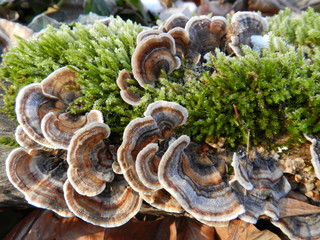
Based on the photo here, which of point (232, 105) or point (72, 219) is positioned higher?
point (232, 105)

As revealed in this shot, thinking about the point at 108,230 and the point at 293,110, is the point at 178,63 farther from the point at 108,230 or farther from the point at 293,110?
the point at 108,230

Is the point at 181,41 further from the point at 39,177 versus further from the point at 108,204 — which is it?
the point at 39,177

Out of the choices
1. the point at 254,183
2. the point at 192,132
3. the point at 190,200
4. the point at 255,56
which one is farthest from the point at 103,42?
the point at 254,183

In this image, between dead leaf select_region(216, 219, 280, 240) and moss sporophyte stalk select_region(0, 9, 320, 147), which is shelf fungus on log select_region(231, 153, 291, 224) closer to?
moss sporophyte stalk select_region(0, 9, 320, 147)

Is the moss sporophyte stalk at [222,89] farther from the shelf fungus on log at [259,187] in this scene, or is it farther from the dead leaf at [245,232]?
the dead leaf at [245,232]

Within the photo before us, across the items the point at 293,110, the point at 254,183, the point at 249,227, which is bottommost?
the point at 249,227

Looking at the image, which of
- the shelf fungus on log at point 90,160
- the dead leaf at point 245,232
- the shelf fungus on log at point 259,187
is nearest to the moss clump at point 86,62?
the shelf fungus on log at point 90,160
